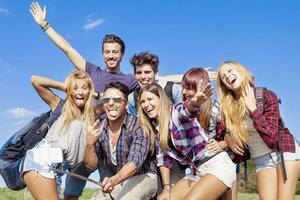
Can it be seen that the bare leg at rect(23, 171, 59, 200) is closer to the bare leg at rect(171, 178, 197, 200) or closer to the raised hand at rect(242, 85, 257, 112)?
the bare leg at rect(171, 178, 197, 200)

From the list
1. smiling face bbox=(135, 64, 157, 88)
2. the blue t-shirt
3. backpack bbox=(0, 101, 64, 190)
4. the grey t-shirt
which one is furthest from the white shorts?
backpack bbox=(0, 101, 64, 190)

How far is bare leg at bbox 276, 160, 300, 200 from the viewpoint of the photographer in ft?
24.3

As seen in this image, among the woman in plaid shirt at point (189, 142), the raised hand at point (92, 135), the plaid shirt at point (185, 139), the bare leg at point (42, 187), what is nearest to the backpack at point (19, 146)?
the bare leg at point (42, 187)

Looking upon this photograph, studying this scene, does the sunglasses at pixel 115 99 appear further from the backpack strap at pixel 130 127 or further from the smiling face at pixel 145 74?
the smiling face at pixel 145 74

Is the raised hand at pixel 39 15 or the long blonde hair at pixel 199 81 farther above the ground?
the raised hand at pixel 39 15

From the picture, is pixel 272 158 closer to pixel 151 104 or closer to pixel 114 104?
pixel 151 104

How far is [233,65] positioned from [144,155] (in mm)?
2006

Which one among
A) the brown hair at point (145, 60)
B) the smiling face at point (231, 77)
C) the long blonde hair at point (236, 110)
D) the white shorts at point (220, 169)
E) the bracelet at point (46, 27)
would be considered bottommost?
the white shorts at point (220, 169)

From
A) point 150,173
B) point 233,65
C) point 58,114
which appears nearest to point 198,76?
point 233,65

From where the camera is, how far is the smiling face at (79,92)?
7.50 m

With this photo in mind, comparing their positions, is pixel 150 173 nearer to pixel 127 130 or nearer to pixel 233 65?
pixel 127 130

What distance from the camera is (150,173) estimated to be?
7.38 metres

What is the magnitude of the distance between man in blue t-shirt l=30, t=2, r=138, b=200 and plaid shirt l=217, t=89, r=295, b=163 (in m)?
2.23

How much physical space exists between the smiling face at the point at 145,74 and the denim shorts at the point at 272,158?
2.23 m
